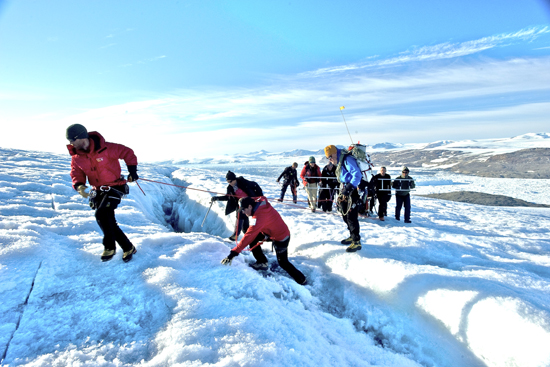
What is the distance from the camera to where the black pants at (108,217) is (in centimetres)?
334

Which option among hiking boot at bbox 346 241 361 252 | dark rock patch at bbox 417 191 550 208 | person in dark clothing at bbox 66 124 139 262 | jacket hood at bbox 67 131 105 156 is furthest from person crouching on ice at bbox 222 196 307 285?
dark rock patch at bbox 417 191 550 208

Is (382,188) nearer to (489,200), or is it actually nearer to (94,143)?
(94,143)

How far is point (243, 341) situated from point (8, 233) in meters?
3.84

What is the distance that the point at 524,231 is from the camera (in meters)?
8.02

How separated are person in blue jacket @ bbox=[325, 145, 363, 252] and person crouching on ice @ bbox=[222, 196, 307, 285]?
144 centimetres

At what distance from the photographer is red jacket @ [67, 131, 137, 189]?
3.19 metres

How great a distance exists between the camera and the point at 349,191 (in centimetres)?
489

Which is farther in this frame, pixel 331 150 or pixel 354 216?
pixel 331 150

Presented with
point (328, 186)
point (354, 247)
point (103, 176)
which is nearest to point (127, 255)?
point (103, 176)

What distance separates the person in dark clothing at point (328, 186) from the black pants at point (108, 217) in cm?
616

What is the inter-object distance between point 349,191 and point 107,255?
4.11 metres

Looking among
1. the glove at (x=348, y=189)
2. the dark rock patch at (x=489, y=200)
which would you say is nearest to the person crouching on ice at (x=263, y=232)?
the glove at (x=348, y=189)

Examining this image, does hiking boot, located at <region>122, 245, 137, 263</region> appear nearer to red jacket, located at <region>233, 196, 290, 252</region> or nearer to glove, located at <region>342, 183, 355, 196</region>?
red jacket, located at <region>233, 196, 290, 252</region>

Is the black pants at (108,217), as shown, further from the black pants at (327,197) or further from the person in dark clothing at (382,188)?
the person in dark clothing at (382,188)
